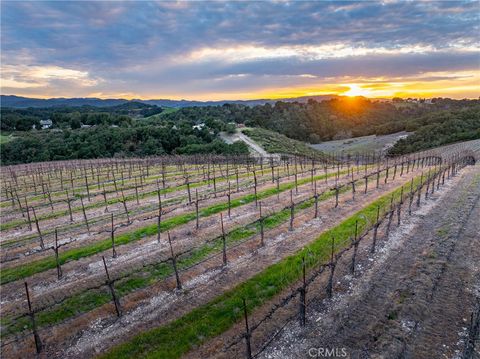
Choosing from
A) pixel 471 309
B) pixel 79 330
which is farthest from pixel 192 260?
pixel 471 309

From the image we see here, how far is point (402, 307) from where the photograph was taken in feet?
33.3

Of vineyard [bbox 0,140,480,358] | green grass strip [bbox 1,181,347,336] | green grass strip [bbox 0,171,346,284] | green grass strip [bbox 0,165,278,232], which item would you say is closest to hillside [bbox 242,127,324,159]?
green grass strip [bbox 0,165,278,232]

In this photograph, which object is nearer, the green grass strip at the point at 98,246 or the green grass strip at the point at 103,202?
the green grass strip at the point at 98,246

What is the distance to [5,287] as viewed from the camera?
496 inches

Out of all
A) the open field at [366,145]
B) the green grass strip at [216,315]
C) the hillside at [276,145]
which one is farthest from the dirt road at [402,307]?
the open field at [366,145]

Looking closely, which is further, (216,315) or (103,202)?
(103,202)

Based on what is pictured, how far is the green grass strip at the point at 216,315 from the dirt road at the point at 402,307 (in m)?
1.60

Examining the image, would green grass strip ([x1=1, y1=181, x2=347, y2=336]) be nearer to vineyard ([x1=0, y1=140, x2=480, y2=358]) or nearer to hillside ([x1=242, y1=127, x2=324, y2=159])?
vineyard ([x1=0, y1=140, x2=480, y2=358])

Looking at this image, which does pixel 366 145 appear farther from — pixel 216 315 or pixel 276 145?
pixel 216 315

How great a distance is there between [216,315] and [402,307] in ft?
17.9

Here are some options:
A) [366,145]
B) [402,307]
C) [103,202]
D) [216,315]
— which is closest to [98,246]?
[216,315]

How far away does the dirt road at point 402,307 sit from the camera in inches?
340

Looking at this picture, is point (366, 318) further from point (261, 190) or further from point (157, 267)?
point (261, 190)

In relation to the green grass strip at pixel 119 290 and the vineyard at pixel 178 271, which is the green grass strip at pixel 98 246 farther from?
the green grass strip at pixel 119 290
